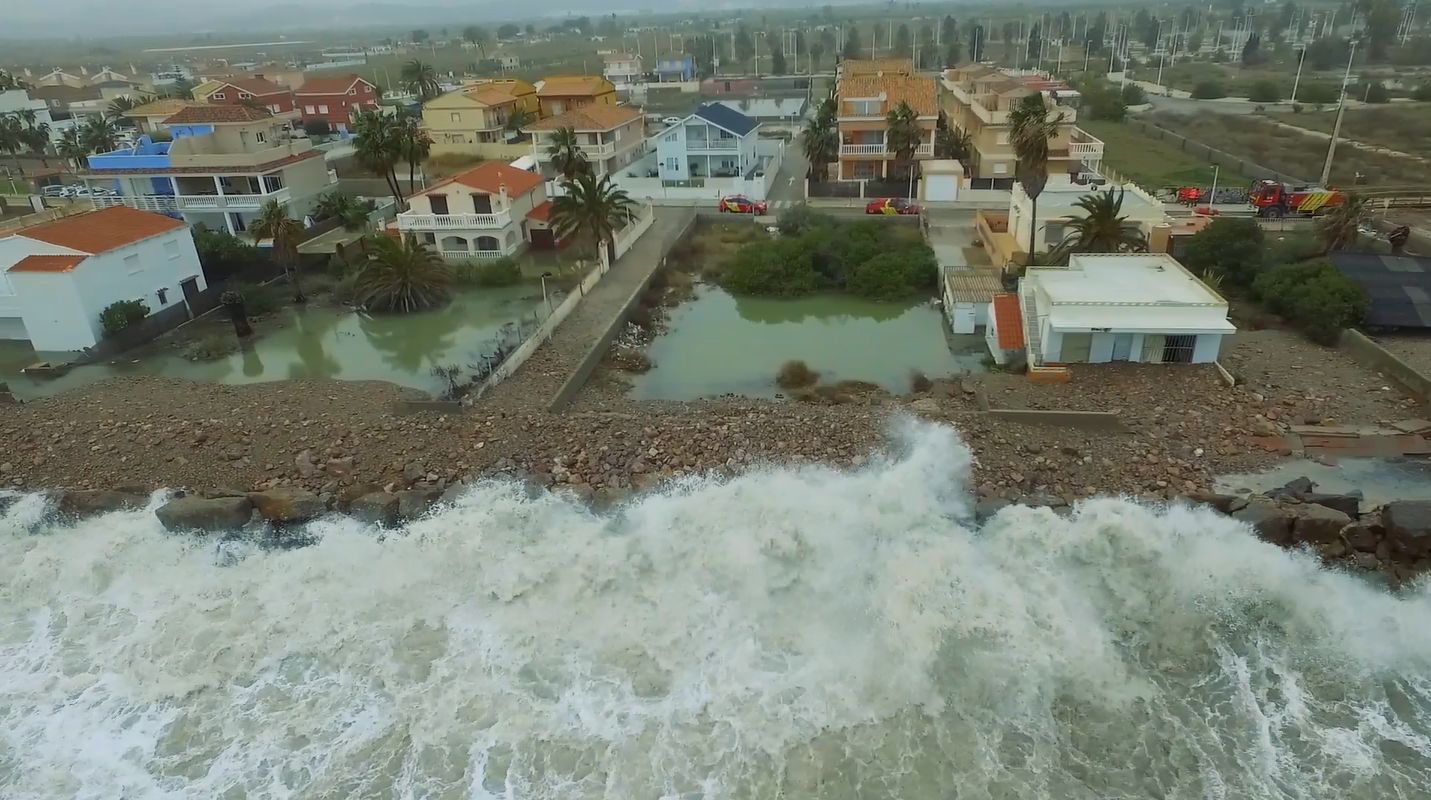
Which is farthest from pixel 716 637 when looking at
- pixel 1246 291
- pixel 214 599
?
pixel 1246 291

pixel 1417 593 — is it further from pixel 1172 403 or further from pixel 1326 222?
pixel 1326 222

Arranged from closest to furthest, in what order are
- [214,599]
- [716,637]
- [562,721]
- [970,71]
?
[562,721], [716,637], [214,599], [970,71]

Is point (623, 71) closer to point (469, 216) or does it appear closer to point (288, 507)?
point (469, 216)

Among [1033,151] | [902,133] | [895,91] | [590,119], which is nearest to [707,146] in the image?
[590,119]

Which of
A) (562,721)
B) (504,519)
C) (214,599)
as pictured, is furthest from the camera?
(504,519)

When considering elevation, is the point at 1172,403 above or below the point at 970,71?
below

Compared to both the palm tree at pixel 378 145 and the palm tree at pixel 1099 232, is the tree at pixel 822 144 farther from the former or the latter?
the palm tree at pixel 378 145
